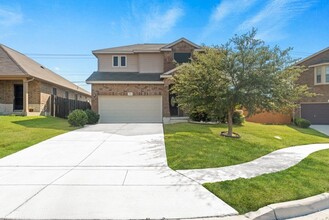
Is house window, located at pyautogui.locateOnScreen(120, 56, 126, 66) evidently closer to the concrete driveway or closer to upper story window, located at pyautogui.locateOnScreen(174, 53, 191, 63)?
upper story window, located at pyautogui.locateOnScreen(174, 53, 191, 63)

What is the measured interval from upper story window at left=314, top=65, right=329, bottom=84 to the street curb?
835 inches

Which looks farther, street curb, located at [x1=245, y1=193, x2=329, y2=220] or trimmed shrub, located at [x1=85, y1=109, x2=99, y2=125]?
trimmed shrub, located at [x1=85, y1=109, x2=99, y2=125]

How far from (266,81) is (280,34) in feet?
29.7

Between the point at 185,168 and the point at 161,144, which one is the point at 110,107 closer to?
the point at 161,144

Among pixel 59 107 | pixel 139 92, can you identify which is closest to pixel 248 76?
pixel 139 92

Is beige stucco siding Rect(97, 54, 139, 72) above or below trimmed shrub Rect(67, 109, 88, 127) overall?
above

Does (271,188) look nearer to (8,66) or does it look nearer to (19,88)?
(8,66)

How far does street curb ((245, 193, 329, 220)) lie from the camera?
428 cm

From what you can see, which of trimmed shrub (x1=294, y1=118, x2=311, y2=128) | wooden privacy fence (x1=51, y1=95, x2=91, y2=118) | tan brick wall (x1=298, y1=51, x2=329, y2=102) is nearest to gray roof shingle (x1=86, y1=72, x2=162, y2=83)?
wooden privacy fence (x1=51, y1=95, x2=91, y2=118)

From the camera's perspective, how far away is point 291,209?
4.52m

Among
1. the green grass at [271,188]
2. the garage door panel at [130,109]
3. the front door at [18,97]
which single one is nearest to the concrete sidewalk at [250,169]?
the green grass at [271,188]

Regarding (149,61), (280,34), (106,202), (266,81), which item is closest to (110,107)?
(149,61)

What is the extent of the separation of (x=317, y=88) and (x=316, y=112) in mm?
2322

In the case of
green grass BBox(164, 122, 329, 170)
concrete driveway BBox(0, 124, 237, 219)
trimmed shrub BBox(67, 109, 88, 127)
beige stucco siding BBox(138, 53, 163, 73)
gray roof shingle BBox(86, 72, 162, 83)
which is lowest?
concrete driveway BBox(0, 124, 237, 219)
